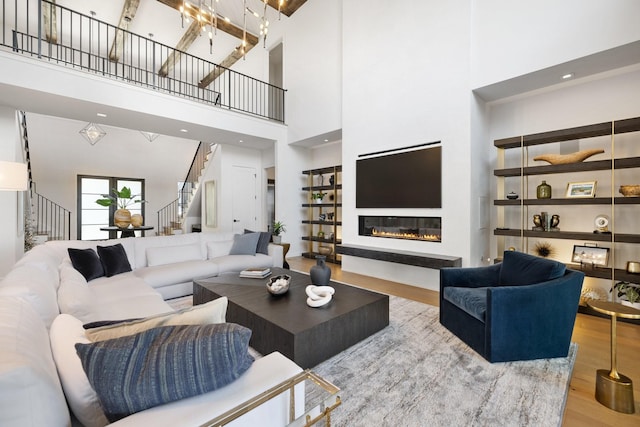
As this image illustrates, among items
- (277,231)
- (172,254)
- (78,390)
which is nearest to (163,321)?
(78,390)

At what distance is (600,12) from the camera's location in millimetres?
2959

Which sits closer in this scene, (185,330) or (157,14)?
(185,330)

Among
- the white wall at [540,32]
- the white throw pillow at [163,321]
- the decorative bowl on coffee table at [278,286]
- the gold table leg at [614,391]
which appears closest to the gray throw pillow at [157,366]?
the white throw pillow at [163,321]

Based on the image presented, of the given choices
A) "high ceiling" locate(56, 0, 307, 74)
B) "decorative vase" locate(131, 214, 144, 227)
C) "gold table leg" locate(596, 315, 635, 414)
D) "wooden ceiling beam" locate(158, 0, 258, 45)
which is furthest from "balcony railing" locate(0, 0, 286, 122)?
"gold table leg" locate(596, 315, 635, 414)

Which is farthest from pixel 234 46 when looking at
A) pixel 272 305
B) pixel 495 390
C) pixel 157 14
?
pixel 495 390

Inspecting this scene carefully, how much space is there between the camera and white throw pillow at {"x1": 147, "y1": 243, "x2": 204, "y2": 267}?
396cm

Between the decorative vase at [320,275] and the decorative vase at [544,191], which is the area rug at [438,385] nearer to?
the decorative vase at [320,275]

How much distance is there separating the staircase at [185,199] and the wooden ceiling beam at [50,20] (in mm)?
3801

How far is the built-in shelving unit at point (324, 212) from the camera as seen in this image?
622 centimetres

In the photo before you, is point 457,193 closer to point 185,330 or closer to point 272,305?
point 272,305

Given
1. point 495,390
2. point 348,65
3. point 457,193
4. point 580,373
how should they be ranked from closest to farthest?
1. point 495,390
2. point 580,373
3. point 457,193
4. point 348,65

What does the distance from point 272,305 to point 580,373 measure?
2468 mm

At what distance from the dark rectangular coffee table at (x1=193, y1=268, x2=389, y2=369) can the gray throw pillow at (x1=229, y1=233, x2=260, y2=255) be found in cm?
154

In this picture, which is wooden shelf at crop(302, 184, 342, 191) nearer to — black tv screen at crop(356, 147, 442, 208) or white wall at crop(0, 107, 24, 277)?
black tv screen at crop(356, 147, 442, 208)
